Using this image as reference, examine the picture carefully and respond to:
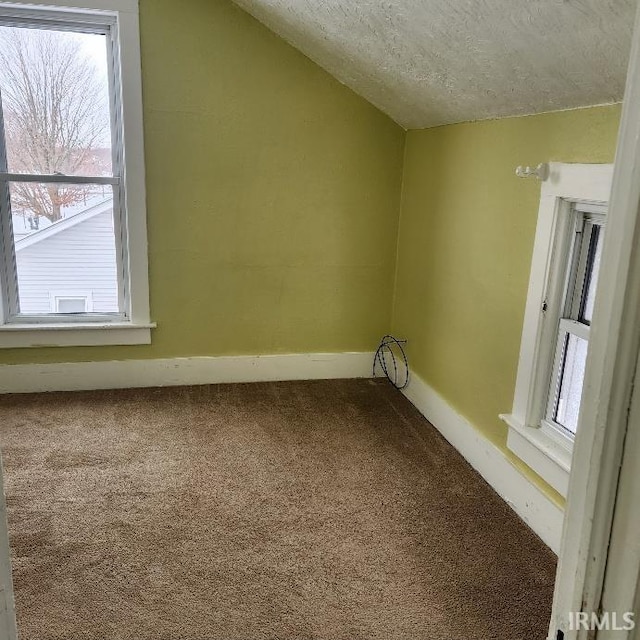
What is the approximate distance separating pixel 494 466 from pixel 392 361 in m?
1.22

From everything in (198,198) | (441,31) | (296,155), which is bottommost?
(198,198)

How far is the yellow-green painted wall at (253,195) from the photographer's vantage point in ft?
9.85

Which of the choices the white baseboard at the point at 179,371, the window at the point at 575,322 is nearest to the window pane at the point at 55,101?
the white baseboard at the point at 179,371

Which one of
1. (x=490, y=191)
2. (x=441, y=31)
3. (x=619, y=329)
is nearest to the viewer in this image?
(x=619, y=329)

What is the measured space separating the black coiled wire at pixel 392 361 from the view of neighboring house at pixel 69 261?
162 centimetres

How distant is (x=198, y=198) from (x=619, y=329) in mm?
2797

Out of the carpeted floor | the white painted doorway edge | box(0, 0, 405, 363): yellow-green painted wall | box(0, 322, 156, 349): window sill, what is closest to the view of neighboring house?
box(0, 322, 156, 349): window sill

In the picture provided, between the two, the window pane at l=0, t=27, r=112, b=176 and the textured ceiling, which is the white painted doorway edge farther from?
the window pane at l=0, t=27, r=112, b=176

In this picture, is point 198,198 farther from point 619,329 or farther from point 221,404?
point 619,329

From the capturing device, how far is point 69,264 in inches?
123

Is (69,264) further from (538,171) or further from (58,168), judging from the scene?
(538,171)

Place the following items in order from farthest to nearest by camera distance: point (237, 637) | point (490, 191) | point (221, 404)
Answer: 1. point (221, 404)
2. point (490, 191)
3. point (237, 637)

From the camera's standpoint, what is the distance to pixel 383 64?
251 centimetres

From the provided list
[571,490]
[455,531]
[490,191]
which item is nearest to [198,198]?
[490,191]
